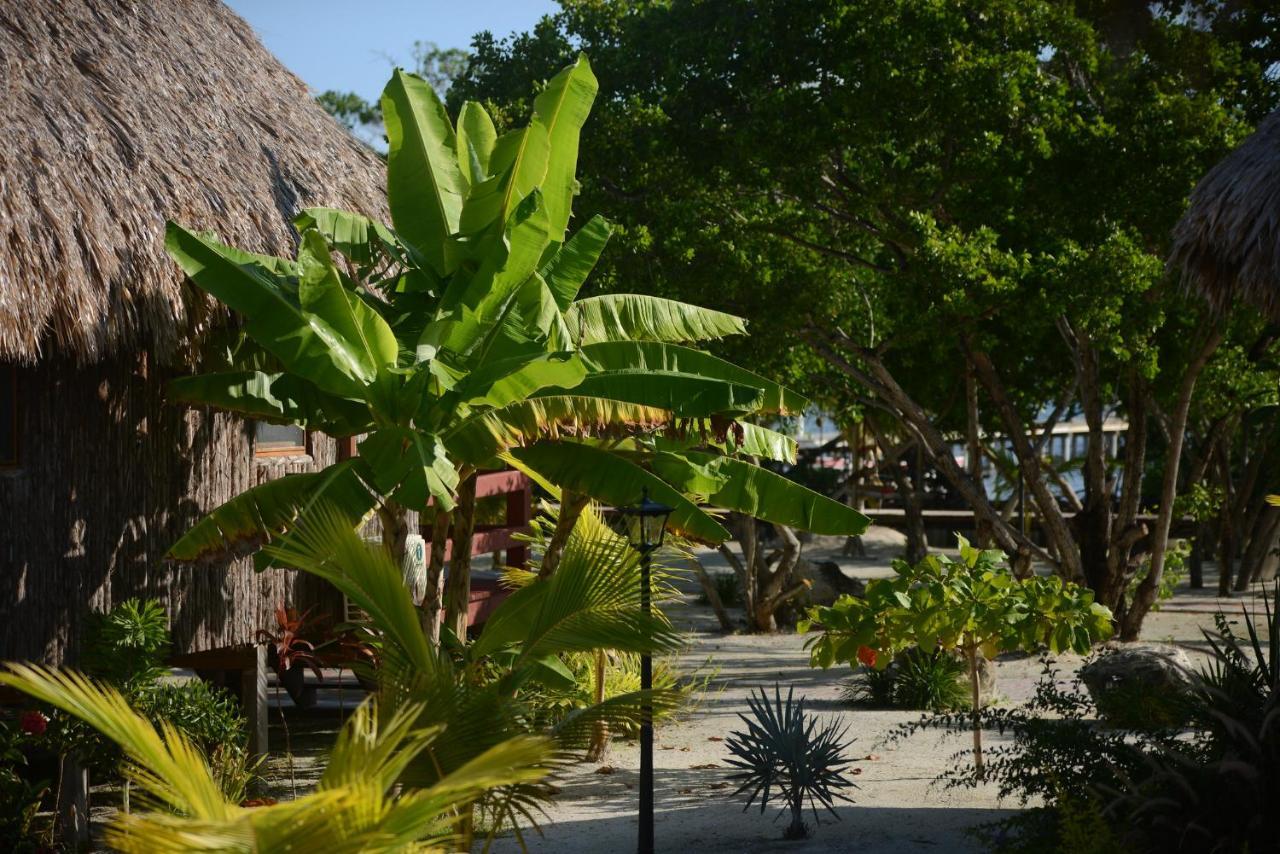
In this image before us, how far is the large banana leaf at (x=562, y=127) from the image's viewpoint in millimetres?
9594

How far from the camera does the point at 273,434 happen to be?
37.2 feet

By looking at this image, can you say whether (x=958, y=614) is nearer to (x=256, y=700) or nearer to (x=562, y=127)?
(x=562, y=127)

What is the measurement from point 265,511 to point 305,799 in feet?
16.5

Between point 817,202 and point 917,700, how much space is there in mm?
6117

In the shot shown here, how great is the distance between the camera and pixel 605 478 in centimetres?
945

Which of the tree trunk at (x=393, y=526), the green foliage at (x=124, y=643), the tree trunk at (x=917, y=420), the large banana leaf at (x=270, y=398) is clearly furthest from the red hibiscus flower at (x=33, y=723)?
the tree trunk at (x=917, y=420)

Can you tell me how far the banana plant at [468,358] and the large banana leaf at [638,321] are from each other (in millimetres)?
13

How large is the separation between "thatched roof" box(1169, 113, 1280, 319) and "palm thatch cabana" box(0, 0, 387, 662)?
652 centimetres

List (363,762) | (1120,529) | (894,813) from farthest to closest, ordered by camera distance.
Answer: (1120,529)
(894,813)
(363,762)

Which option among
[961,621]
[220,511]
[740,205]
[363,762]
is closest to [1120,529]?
[740,205]

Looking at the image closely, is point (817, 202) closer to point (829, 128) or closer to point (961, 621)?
point (829, 128)

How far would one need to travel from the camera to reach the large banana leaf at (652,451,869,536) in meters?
9.84

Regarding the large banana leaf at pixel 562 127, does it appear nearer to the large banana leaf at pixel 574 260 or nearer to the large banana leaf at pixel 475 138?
the large banana leaf at pixel 574 260

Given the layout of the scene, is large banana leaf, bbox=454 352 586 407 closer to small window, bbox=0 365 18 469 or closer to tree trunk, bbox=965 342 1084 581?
small window, bbox=0 365 18 469
